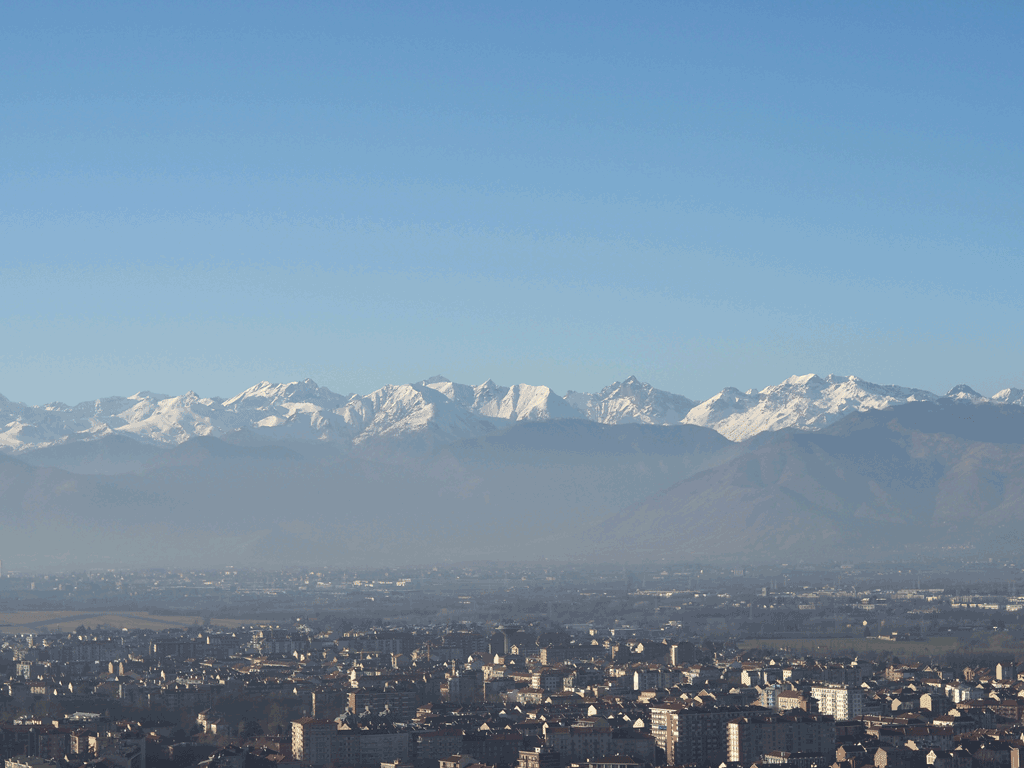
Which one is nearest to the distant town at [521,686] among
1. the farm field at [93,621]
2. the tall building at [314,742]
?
the tall building at [314,742]

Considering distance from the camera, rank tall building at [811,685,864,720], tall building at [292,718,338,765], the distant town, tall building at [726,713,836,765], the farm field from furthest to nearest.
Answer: the farm field → tall building at [811,685,864,720] → tall building at [292,718,338,765] → the distant town → tall building at [726,713,836,765]

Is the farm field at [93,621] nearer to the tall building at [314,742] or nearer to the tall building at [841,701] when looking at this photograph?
the tall building at [841,701]

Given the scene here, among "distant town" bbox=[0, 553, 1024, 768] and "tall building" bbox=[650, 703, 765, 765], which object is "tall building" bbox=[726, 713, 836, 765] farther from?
"tall building" bbox=[650, 703, 765, 765]

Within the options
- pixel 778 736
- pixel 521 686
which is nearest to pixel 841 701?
pixel 778 736

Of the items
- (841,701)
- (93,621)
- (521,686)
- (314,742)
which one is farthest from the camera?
(93,621)

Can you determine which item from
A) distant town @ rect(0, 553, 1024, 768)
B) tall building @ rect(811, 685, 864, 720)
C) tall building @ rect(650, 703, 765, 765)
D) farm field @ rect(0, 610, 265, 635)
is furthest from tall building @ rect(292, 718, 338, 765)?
farm field @ rect(0, 610, 265, 635)

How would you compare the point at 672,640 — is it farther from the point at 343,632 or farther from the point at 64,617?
the point at 64,617

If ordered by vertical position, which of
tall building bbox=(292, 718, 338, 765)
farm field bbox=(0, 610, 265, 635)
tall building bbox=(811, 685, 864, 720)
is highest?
farm field bbox=(0, 610, 265, 635)

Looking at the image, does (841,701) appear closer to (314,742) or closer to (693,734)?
(693,734)
